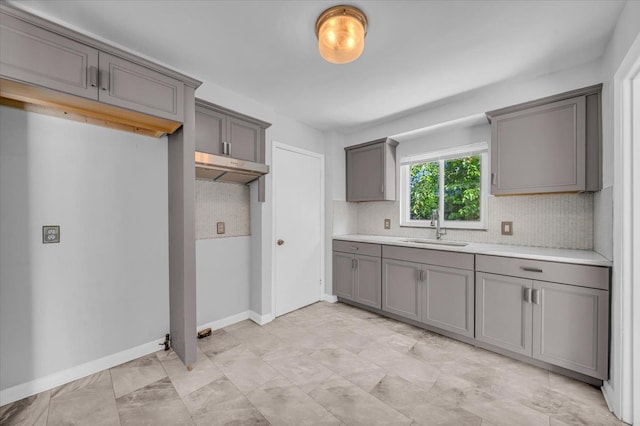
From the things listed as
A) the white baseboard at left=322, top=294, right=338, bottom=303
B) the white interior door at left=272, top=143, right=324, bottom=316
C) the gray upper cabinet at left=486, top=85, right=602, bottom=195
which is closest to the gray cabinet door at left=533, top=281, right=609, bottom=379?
the gray upper cabinet at left=486, top=85, right=602, bottom=195

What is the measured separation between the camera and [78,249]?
1.91 metres

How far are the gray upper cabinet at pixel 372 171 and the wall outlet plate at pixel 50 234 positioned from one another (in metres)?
2.92

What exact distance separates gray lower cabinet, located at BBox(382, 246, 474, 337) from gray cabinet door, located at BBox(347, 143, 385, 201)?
0.90 metres

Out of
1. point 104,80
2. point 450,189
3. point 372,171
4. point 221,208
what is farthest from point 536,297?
point 104,80

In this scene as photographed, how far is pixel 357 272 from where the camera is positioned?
10.9 ft

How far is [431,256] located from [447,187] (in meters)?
1.02

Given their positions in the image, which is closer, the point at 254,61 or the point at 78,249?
the point at 78,249

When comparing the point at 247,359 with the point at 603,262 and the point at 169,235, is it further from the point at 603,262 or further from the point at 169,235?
the point at 603,262

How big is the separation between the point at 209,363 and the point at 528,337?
2.49 metres

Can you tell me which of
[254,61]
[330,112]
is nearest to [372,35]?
[254,61]

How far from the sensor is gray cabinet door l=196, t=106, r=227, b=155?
7.66 feet

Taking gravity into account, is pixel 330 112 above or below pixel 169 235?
above

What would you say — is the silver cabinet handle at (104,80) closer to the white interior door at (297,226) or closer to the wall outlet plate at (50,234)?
the wall outlet plate at (50,234)

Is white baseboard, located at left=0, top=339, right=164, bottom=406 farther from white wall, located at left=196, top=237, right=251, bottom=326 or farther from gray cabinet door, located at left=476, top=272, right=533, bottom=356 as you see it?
gray cabinet door, located at left=476, top=272, right=533, bottom=356
